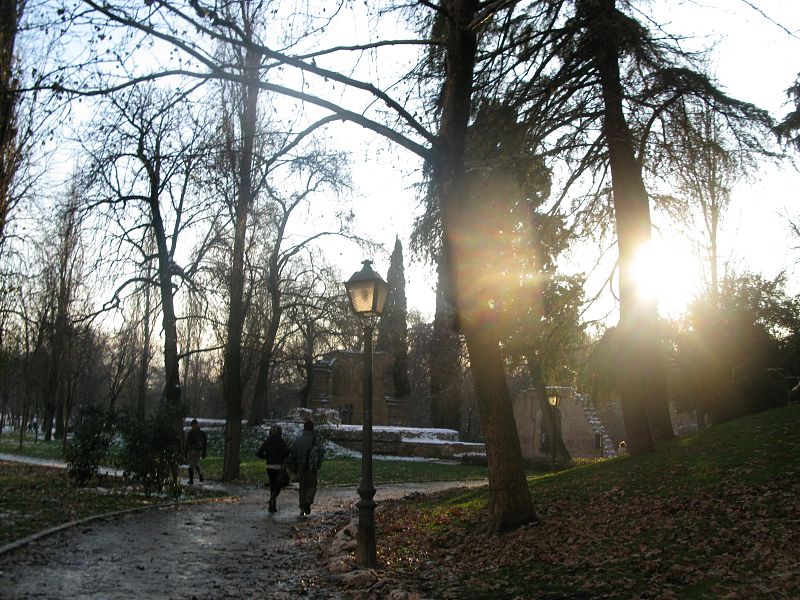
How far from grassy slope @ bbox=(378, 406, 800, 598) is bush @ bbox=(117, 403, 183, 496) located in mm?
5903

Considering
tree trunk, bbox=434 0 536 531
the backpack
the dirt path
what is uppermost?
tree trunk, bbox=434 0 536 531

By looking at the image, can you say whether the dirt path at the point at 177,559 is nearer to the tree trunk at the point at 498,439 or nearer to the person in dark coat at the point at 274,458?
the person in dark coat at the point at 274,458

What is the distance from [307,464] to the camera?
13797mm

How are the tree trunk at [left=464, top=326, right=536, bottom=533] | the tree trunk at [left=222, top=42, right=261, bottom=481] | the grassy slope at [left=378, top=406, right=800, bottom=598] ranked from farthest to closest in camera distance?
the tree trunk at [left=222, top=42, right=261, bottom=481] → the tree trunk at [left=464, top=326, right=536, bottom=533] → the grassy slope at [left=378, top=406, right=800, bottom=598]

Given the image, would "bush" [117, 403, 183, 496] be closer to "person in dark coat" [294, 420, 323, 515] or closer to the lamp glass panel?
"person in dark coat" [294, 420, 323, 515]

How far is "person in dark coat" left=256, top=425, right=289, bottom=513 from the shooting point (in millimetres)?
13984

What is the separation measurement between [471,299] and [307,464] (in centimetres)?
615

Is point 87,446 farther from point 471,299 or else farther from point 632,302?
point 632,302

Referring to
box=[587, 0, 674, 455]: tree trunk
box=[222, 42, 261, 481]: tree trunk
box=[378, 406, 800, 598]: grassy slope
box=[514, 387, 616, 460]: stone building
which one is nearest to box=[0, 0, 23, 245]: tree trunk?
box=[222, 42, 261, 481]: tree trunk

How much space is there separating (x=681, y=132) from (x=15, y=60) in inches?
445

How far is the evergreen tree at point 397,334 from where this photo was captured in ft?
152

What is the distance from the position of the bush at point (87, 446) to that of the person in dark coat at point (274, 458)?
4.54m

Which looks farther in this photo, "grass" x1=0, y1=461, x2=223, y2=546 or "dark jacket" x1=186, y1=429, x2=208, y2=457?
"dark jacket" x1=186, y1=429, x2=208, y2=457

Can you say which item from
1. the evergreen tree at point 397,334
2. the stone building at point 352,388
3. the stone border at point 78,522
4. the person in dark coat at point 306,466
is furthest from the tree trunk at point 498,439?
the stone building at point 352,388
